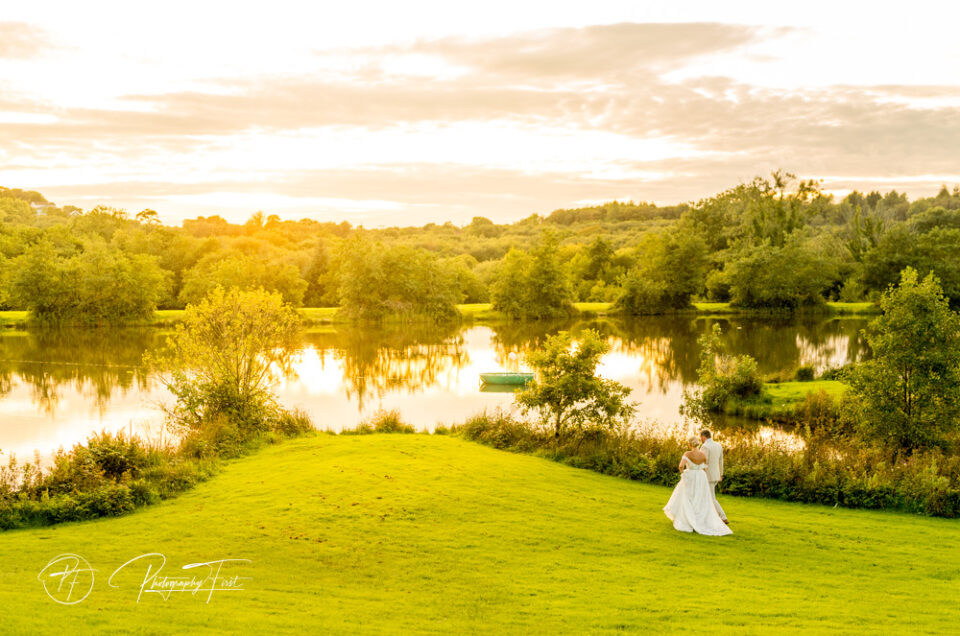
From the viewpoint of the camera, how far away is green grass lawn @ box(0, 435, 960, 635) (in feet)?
29.9

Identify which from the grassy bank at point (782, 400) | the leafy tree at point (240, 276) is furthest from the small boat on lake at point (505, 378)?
the leafy tree at point (240, 276)

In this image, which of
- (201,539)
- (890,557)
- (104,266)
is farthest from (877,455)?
(104,266)

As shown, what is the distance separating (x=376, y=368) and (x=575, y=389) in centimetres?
2569

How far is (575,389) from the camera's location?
23.4 metres

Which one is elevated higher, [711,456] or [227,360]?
[227,360]

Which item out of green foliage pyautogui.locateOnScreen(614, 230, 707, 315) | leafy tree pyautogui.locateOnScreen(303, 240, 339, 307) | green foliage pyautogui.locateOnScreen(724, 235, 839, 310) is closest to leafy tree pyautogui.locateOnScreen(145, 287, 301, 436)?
green foliage pyautogui.locateOnScreen(614, 230, 707, 315)

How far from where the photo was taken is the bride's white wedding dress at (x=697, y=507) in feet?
45.8

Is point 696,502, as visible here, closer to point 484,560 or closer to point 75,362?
point 484,560

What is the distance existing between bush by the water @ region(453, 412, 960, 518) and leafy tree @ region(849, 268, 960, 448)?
2.91ft

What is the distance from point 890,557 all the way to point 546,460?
406 inches

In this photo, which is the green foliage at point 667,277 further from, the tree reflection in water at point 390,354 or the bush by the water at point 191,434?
the bush by the water at point 191,434

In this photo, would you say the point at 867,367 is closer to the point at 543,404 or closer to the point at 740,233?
the point at 543,404

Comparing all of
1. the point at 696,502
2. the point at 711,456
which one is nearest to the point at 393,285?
the point at 696,502

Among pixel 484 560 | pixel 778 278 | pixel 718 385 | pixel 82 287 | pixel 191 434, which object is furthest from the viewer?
pixel 778 278
